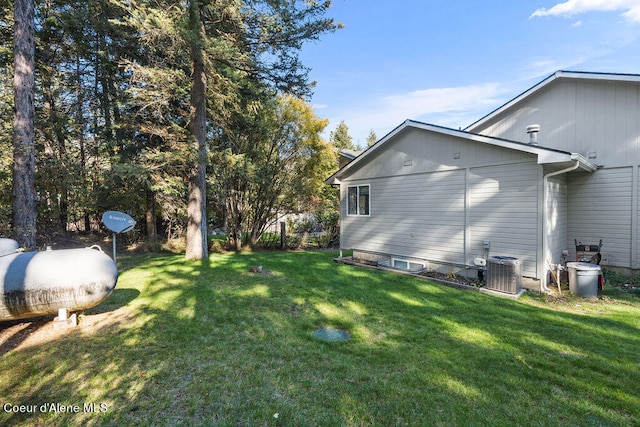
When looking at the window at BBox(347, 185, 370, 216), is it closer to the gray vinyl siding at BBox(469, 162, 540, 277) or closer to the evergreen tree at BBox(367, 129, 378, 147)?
the gray vinyl siding at BBox(469, 162, 540, 277)

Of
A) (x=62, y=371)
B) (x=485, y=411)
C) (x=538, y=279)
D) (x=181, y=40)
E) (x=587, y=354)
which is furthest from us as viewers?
(x=181, y=40)

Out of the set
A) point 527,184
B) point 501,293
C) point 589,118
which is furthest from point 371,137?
point 501,293

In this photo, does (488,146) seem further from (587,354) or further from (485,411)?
(485,411)

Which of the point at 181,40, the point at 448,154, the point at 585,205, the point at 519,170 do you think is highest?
the point at 181,40

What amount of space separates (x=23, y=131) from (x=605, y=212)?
13735mm

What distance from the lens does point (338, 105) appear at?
1962 centimetres

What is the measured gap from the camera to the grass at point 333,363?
2.53 meters

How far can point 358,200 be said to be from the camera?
32.6 ft

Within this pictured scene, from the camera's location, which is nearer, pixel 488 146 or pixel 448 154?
pixel 488 146

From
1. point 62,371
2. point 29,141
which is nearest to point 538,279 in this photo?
point 62,371

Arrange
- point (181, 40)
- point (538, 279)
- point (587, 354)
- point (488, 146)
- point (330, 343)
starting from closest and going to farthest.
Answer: point (587, 354) < point (330, 343) < point (538, 279) < point (488, 146) < point (181, 40)

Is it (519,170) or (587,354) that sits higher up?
(519,170)

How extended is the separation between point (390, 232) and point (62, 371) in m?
7.64

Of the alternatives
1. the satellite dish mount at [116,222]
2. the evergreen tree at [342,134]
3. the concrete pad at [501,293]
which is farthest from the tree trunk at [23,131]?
the evergreen tree at [342,134]
